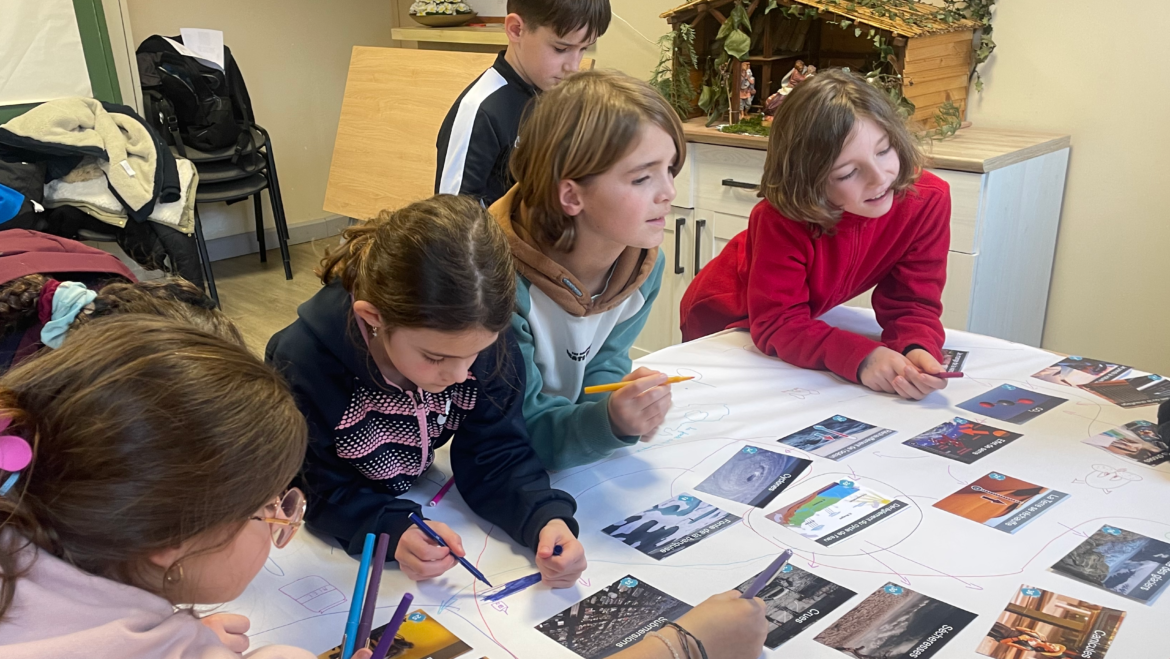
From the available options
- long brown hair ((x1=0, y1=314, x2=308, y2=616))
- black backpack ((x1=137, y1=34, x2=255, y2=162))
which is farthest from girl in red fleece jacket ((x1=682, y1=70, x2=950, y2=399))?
black backpack ((x1=137, y1=34, x2=255, y2=162))

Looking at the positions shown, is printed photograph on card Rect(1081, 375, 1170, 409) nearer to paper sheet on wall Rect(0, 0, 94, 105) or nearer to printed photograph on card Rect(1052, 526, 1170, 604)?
printed photograph on card Rect(1052, 526, 1170, 604)

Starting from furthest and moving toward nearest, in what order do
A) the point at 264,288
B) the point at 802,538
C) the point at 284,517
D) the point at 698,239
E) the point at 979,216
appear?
the point at 264,288 → the point at 698,239 → the point at 979,216 → the point at 802,538 → the point at 284,517

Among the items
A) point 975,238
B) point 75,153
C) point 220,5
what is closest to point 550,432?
point 975,238

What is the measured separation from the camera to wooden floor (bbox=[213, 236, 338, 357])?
353 cm

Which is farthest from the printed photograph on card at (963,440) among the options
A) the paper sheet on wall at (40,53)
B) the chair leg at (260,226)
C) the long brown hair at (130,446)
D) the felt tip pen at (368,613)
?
the chair leg at (260,226)

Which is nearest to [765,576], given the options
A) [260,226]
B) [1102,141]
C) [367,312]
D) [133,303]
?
[367,312]

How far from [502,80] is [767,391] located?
0.95 m

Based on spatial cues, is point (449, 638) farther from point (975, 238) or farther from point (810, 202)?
point (975, 238)

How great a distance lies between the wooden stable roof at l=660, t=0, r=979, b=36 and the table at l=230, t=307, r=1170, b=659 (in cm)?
113

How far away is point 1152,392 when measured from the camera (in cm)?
129

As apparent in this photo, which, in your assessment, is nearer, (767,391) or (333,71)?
(767,391)

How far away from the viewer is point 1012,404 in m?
1.26

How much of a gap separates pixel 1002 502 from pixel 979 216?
1151mm

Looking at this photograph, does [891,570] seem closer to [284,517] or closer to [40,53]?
[284,517]
